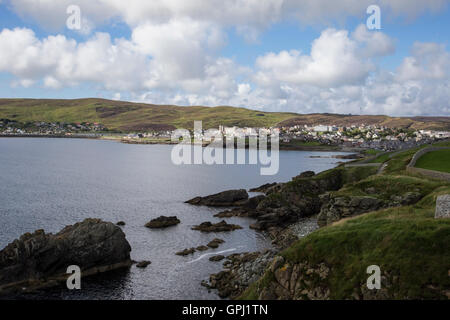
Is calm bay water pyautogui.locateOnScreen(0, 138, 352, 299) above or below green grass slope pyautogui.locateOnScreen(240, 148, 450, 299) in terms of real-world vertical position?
below

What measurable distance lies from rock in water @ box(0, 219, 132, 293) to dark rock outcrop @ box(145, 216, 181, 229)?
1536 centimetres

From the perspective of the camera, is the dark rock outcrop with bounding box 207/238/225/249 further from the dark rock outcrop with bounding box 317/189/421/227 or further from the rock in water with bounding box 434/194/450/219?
the rock in water with bounding box 434/194/450/219

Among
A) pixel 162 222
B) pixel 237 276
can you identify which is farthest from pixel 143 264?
pixel 162 222

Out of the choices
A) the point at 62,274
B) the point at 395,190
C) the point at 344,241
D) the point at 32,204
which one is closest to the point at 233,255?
the point at 62,274

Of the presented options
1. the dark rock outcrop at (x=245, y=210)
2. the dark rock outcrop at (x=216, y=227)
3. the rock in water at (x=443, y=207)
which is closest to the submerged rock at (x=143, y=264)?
the dark rock outcrop at (x=216, y=227)

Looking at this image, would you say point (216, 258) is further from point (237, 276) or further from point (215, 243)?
point (237, 276)

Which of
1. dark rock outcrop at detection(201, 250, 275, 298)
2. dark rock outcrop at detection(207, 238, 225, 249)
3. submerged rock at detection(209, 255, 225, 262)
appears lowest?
dark rock outcrop at detection(207, 238, 225, 249)

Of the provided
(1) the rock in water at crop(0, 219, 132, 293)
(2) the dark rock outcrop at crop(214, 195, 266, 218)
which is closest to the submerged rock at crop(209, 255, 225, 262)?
(1) the rock in water at crop(0, 219, 132, 293)

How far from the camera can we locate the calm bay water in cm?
3691

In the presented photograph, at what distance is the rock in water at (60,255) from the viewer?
35.8 metres

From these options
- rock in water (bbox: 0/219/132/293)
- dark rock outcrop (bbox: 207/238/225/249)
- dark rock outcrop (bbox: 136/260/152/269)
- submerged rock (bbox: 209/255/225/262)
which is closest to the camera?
rock in water (bbox: 0/219/132/293)

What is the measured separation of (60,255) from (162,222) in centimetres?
2208

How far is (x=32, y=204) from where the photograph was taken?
2771 inches
